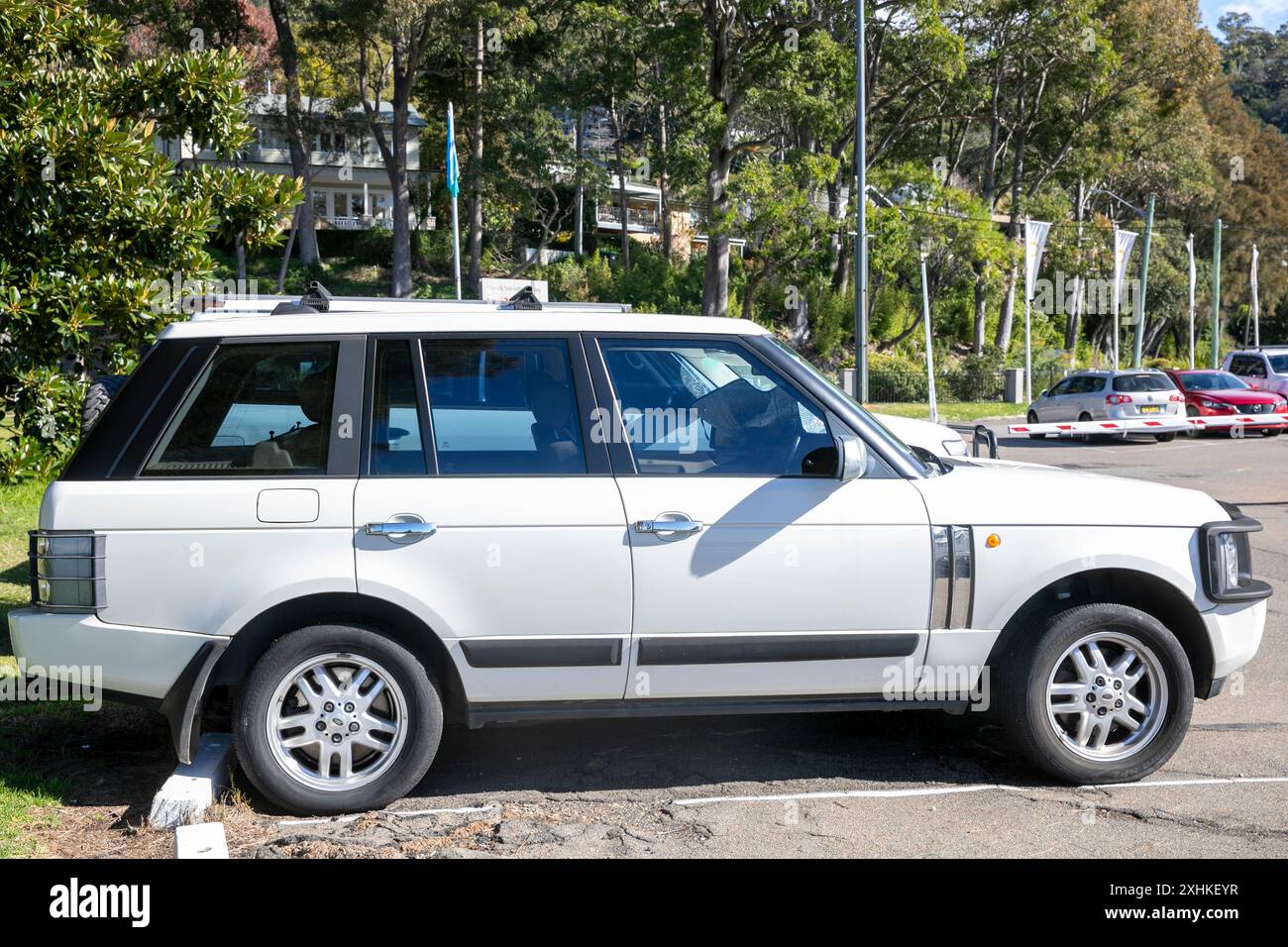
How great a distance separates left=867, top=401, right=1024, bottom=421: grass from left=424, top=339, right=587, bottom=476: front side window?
29.0m

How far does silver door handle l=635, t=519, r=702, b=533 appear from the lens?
4.91m

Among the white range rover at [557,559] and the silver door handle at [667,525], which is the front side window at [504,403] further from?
the silver door handle at [667,525]

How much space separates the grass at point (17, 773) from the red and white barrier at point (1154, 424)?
19.0 meters

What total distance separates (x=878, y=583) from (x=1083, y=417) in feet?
80.1

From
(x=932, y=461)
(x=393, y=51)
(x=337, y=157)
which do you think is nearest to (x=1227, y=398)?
(x=932, y=461)

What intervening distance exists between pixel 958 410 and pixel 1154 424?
12610 mm

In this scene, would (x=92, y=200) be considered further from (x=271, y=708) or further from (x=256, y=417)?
(x=271, y=708)

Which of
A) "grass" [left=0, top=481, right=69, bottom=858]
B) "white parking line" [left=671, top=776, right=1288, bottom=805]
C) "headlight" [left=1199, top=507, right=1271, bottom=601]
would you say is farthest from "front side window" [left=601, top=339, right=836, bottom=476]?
"grass" [left=0, top=481, right=69, bottom=858]

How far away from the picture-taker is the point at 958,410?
36719 millimetres

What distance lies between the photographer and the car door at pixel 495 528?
16.0ft

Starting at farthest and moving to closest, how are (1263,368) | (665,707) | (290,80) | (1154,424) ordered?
(290,80)
(1263,368)
(1154,424)
(665,707)

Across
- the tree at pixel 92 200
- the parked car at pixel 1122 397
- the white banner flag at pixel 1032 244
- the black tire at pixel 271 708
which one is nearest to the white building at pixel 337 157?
the white banner flag at pixel 1032 244

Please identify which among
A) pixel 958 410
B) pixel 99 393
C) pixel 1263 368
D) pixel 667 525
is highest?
pixel 1263 368
